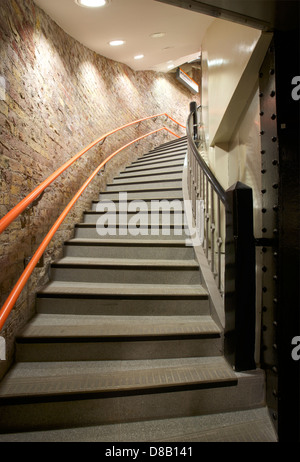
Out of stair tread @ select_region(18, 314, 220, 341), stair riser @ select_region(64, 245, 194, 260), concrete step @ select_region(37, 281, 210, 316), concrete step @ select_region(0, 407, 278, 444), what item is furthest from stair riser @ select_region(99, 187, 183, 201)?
concrete step @ select_region(0, 407, 278, 444)

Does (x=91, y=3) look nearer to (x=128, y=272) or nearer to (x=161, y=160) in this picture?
(x=161, y=160)

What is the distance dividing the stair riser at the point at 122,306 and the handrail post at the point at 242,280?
48 cm

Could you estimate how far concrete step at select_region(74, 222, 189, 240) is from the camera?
9.27 feet

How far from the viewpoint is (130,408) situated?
4.74ft

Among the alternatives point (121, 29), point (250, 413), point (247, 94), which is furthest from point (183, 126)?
point (250, 413)

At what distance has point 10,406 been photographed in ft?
4.48

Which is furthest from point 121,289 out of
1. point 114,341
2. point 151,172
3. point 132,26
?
point 132,26

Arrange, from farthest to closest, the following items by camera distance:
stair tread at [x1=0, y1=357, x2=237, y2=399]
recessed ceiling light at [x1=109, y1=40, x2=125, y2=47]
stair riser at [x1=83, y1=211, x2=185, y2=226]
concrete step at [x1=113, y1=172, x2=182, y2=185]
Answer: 1. concrete step at [x1=113, y1=172, x2=182, y2=185]
2. recessed ceiling light at [x1=109, y1=40, x2=125, y2=47]
3. stair riser at [x1=83, y1=211, x2=185, y2=226]
4. stair tread at [x1=0, y1=357, x2=237, y2=399]

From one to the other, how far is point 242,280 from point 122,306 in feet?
3.19

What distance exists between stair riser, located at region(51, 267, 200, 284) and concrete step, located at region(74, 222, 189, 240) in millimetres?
591

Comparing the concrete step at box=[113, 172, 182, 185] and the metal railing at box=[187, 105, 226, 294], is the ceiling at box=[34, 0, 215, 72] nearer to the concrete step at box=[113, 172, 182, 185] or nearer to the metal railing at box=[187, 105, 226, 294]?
the metal railing at box=[187, 105, 226, 294]
